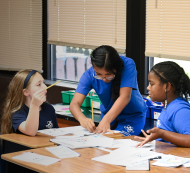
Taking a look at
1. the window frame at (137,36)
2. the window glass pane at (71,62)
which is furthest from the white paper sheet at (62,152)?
the window glass pane at (71,62)

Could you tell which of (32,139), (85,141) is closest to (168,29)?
(85,141)

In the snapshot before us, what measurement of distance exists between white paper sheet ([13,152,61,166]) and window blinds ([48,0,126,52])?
216 cm

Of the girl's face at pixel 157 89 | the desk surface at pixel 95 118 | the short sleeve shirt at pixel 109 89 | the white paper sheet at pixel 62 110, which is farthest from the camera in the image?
the white paper sheet at pixel 62 110

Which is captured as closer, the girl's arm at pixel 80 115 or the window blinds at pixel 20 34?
the girl's arm at pixel 80 115

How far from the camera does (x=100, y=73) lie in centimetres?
224

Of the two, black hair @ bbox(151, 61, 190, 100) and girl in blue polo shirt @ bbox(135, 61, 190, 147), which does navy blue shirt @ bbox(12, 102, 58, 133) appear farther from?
black hair @ bbox(151, 61, 190, 100)

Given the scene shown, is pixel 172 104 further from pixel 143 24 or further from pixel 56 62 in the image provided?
pixel 56 62

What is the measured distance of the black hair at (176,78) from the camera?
6.46ft

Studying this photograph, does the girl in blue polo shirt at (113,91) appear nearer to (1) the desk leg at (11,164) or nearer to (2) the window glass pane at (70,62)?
(1) the desk leg at (11,164)

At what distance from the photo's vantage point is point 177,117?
184 cm

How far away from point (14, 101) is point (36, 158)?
2.59ft

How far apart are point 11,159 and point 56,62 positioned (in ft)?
9.98

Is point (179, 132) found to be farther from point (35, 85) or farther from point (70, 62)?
point (70, 62)

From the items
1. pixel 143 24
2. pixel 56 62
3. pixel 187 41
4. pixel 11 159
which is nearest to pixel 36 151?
pixel 11 159
